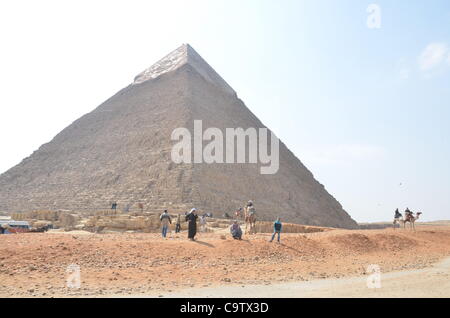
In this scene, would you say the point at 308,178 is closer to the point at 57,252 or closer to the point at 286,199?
the point at 286,199

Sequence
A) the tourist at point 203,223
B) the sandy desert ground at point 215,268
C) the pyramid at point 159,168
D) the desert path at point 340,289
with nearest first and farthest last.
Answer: the desert path at point 340,289
the sandy desert ground at point 215,268
the tourist at point 203,223
the pyramid at point 159,168

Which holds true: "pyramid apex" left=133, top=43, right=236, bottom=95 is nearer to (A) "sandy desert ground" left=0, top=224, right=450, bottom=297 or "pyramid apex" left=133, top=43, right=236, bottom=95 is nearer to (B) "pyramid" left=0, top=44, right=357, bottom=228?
(B) "pyramid" left=0, top=44, right=357, bottom=228

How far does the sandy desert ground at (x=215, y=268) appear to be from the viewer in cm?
622

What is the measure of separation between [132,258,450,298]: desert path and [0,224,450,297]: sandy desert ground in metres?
0.02

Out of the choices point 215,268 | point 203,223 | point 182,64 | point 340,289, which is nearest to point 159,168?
point 203,223

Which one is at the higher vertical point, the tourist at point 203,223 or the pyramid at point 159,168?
the pyramid at point 159,168

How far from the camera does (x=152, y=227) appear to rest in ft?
56.3

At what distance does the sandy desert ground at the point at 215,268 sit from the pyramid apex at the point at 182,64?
97.7ft

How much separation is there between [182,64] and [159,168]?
54.7 ft

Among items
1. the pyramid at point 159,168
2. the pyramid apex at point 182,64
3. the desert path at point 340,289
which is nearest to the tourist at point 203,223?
the pyramid at point 159,168

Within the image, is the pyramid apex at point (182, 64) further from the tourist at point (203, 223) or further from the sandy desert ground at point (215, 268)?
the sandy desert ground at point (215, 268)

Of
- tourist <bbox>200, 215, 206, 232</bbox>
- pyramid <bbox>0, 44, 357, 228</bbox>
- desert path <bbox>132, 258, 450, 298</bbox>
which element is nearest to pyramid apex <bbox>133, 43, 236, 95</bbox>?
pyramid <bbox>0, 44, 357, 228</bbox>

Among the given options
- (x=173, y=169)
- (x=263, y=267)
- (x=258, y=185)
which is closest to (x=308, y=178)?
(x=258, y=185)

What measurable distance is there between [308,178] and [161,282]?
3322cm
